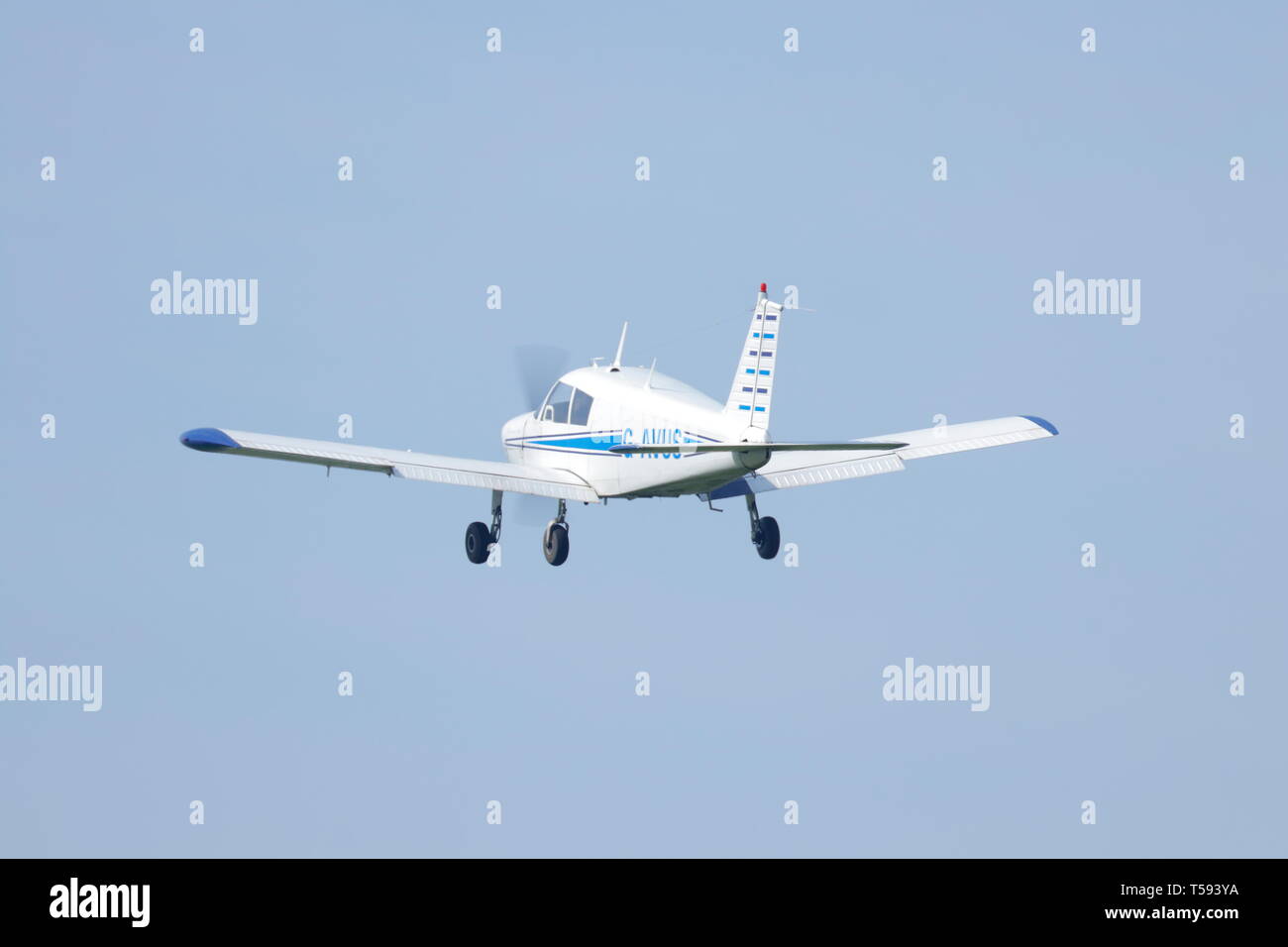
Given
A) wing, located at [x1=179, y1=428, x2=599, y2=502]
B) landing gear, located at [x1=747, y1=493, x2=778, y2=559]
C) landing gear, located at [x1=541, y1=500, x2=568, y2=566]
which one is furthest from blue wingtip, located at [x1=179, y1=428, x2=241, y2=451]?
landing gear, located at [x1=747, y1=493, x2=778, y2=559]

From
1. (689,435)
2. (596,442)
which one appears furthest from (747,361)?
(596,442)

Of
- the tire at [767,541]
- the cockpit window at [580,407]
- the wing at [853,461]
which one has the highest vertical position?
the cockpit window at [580,407]

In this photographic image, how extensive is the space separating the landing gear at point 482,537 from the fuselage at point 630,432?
111 cm

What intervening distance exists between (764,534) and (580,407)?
13.9 feet

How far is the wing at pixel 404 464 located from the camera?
127 feet

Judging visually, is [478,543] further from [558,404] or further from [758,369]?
[758,369]

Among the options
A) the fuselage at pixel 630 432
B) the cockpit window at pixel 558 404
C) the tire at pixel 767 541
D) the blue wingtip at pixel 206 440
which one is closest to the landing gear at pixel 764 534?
the tire at pixel 767 541

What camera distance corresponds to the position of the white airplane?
38719 millimetres

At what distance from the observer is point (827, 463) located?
138ft

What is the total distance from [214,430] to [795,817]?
12.3m

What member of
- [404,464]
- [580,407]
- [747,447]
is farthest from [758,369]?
[404,464]

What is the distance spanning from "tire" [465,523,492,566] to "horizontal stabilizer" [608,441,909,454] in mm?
4018

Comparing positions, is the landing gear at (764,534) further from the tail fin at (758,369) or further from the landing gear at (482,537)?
the landing gear at (482,537)

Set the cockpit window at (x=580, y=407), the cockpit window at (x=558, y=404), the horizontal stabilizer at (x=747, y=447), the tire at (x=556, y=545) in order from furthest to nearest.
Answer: the cockpit window at (x=558, y=404)
the cockpit window at (x=580, y=407)
the tire at (x=556, y=545)
the horizontal stabilizer at (x=747, y=447)
